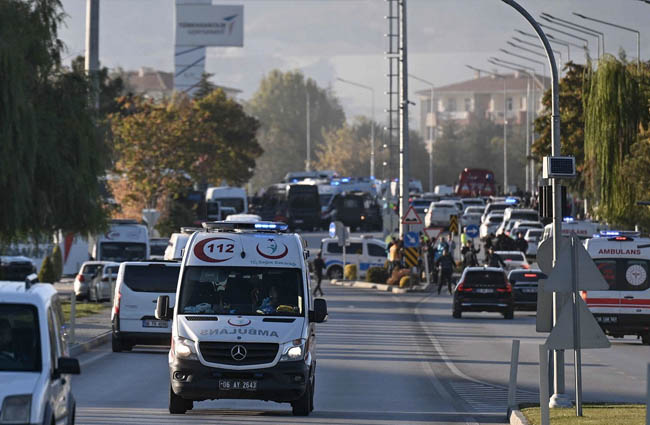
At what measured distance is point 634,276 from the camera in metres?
33.1

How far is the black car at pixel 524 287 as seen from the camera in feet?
145

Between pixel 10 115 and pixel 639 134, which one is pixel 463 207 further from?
pixel 10 115

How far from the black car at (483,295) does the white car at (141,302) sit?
14182 millimetres

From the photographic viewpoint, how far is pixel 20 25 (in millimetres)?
31062

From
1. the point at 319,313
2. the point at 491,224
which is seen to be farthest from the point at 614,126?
the point at 319,313

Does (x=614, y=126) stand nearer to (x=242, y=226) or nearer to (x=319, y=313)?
(x=242, y=226)

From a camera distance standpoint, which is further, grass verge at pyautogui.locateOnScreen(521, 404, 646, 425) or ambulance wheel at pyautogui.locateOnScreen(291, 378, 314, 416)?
ambulance wheel at pyautogui.locateOnScreen(291, 378, 314, 416)

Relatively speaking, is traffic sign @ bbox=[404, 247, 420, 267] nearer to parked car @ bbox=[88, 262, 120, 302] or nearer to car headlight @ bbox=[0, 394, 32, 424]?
parked car @ bbox=[88, 262, 120, 302]

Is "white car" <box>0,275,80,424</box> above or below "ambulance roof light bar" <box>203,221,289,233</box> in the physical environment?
below

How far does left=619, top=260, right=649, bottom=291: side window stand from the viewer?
33.0m

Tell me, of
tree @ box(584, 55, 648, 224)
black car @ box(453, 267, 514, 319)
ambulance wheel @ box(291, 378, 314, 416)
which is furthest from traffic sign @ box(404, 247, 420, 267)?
ambulance wheel @ box(291, 378, 314, 416)

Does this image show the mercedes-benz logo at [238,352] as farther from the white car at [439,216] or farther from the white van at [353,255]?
the white car at [439,216]

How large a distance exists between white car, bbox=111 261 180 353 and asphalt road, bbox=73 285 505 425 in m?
0.39

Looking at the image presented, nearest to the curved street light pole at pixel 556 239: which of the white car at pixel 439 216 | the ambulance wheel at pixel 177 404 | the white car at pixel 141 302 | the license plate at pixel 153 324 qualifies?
the ambulance wheel at pixel 177 404
